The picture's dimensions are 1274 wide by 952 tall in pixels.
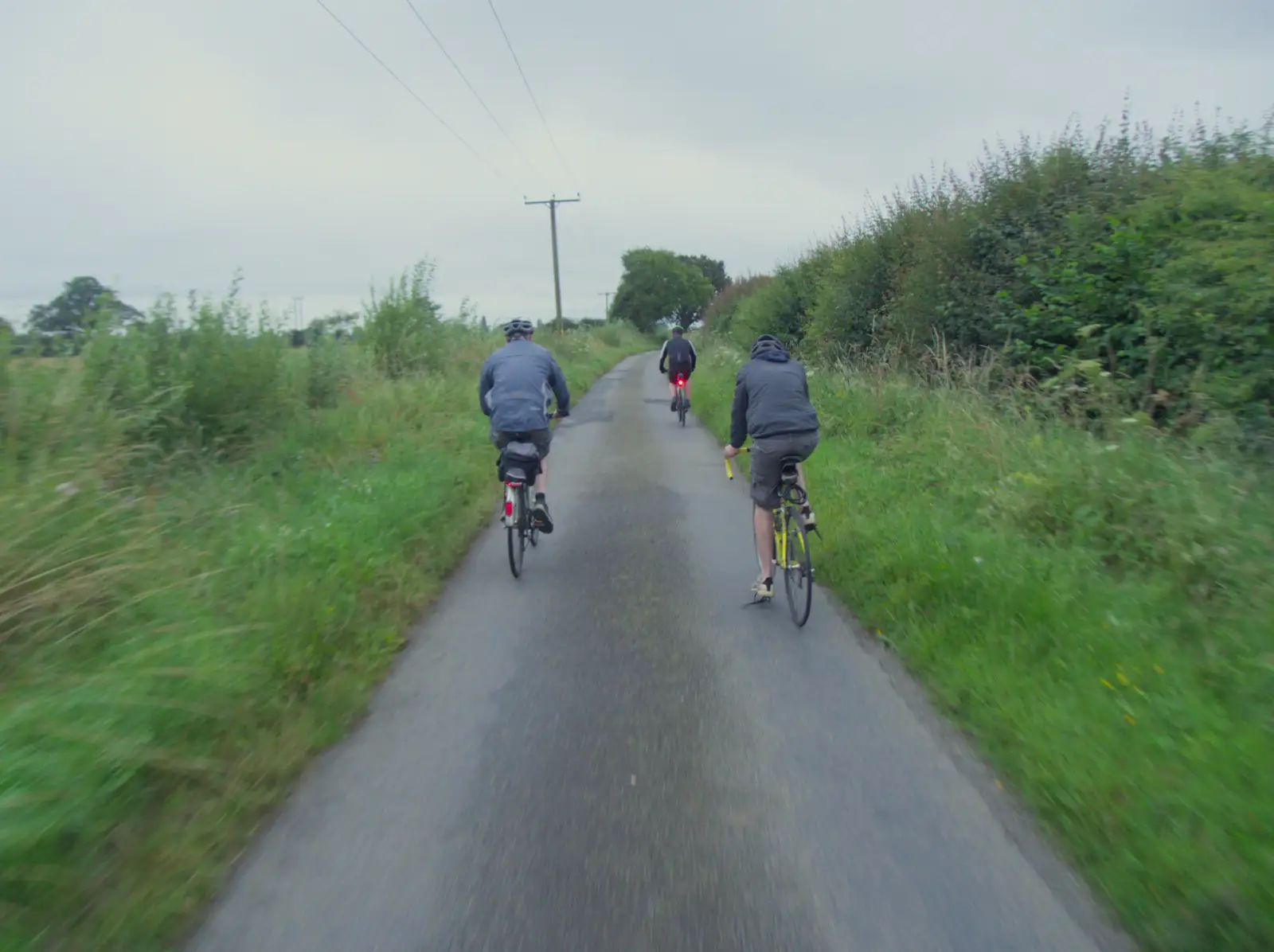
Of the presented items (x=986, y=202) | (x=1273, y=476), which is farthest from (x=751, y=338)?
(x=1273, y=476)

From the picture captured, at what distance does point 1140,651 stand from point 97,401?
774 cm

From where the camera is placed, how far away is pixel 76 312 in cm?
814

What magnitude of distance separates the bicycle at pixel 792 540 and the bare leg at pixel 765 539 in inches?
2.2

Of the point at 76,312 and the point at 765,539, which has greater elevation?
the point at 76,312

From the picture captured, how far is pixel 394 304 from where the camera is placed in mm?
18172

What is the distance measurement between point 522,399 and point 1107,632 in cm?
486

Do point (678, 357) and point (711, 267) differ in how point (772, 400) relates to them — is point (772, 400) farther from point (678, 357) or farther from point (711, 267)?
point (711, 267)

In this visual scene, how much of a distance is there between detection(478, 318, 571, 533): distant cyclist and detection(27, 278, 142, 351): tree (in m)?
3.69

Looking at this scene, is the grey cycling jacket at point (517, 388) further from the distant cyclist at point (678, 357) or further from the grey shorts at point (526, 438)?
the distant cyclist at point (678, 357)

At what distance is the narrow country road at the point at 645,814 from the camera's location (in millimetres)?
2902

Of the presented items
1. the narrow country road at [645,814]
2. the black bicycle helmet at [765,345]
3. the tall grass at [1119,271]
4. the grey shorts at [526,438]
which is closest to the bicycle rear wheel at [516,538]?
the grey shorts at [526,438]

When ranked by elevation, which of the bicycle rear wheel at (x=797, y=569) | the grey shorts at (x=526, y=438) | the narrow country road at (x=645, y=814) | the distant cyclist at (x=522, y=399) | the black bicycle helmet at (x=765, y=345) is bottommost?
the narrow country road at (x=645, y=814)

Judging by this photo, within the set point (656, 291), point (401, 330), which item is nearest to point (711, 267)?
point (656, 291)

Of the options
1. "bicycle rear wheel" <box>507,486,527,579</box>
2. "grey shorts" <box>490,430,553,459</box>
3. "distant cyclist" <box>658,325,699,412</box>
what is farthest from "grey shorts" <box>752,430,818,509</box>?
"distant cyclist" <box>658,325,699,412</box>
